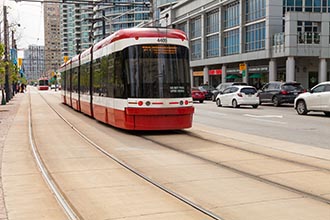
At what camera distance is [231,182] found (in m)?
7.88

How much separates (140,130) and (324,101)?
10.8 metres

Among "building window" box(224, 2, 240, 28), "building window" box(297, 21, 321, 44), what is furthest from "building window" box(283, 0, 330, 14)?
"building window" box(224, 2, 240, 28)

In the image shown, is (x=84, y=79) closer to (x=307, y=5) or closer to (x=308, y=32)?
(x=308, y=32)

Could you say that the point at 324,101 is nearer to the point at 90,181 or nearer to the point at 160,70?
the point at 160,70

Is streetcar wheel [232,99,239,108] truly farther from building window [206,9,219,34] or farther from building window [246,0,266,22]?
building window [206,9,219,34]

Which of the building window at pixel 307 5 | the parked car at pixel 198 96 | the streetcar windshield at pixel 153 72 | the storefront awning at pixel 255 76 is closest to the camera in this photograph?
the streetcar windshield at pixel 153 72

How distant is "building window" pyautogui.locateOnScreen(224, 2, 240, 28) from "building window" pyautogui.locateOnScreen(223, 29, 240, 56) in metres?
1.05

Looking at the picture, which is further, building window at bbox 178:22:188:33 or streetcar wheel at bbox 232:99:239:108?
building window at bbox 178:22:188:33

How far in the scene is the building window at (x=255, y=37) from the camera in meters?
53.8

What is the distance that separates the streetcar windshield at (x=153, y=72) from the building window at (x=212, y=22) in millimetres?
52169

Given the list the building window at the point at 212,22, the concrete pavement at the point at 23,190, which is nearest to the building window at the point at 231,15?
the building window at the point at 212,22

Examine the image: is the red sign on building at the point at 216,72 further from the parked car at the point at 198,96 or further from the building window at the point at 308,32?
the parked car at the point at 198,96

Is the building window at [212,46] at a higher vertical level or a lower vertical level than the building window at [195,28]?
lower

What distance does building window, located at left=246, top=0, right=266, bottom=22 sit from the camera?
53.4 m
